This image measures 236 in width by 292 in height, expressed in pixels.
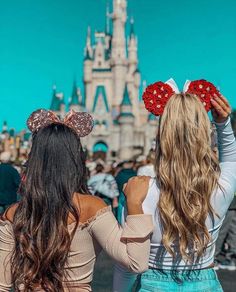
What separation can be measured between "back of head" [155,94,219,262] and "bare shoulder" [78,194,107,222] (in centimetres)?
23

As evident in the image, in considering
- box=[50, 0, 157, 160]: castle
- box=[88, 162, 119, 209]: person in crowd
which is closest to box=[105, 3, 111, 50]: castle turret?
box=[50, 0, 157, 160]: castle

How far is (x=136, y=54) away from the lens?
75.2 m

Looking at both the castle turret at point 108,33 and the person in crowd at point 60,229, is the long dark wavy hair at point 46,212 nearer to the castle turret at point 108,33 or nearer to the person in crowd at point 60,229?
the person in crowd at point 60,229

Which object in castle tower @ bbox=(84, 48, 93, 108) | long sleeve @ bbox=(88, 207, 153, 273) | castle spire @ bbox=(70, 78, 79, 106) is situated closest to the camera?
long sleeve @ bbox=(88, 207, 153, 273)

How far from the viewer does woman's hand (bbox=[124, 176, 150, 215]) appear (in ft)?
5.94

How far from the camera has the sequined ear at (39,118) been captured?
6.97 ft

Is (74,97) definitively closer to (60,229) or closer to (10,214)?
(10,214)

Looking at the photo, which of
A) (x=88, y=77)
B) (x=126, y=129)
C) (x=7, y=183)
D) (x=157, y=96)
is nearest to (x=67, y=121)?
(x=157, y=96)

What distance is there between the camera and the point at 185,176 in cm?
186

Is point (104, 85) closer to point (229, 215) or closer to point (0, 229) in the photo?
point (229, 215)

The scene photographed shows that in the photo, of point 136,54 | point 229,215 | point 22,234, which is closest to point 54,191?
point 22,234

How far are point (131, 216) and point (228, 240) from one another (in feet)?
16.6

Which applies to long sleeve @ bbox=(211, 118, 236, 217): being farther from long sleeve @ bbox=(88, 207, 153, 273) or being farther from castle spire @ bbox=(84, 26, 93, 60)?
castle spire @ bbox=(84, 26, 93, 60)

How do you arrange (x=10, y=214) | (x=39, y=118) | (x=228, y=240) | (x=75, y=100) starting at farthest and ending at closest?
1. (x=75, y=100)
2. (x=228, y=240)
3. (x=39, y=118)
4. (x=10, y=214)
